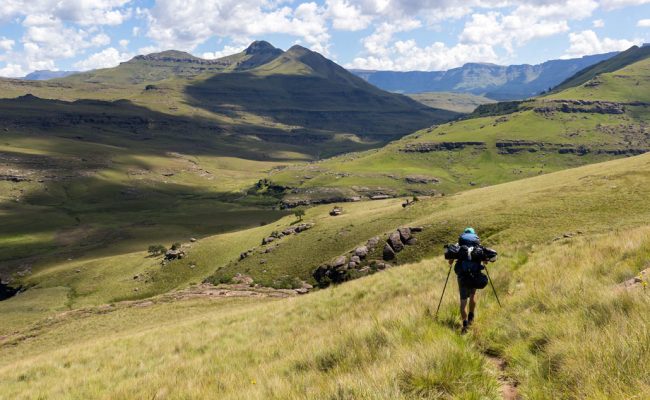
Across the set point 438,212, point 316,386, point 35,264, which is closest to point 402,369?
point 316,386

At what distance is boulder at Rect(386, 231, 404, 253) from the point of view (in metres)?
51.7

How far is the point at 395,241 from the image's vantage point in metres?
52.5

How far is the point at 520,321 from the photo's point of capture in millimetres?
9305

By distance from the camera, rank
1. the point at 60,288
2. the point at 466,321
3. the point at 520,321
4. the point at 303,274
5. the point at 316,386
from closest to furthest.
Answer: the point at 316,386 < the point at 520,321 < the point at 466,321 < the point at 303,274 < the point at 60,288

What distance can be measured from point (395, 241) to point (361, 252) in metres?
4.65

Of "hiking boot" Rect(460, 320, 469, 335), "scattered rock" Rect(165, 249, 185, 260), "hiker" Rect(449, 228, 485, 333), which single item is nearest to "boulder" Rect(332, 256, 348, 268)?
"scattered rock" Rect(165, 249, 185, 260)

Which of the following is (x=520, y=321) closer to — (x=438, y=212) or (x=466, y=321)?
(x=466, y=321)

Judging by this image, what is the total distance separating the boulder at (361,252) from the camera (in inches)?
2103

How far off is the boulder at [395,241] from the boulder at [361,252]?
10.3 ft

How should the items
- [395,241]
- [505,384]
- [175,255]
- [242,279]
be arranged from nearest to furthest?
[505,384], [395,241], [242,279], [175,255]

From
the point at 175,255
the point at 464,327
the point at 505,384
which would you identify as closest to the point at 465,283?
the point at 464,327

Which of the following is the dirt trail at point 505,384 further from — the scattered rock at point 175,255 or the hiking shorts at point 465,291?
the scattered rock at point 175,255

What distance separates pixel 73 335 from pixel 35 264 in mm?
93981

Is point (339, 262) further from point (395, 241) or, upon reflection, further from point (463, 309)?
point (463, 309)
